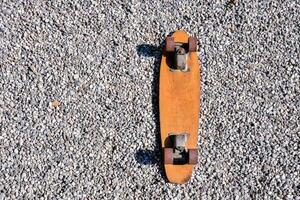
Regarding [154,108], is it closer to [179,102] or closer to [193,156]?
[179,102]

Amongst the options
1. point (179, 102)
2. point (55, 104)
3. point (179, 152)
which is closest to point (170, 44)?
point (179, 102)

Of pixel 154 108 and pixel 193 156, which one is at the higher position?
pixel 154 108

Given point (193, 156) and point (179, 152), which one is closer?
point (193, 156)

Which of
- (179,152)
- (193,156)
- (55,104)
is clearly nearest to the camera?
(193,156)

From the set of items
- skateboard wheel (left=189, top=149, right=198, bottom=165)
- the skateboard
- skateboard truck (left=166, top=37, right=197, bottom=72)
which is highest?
skateboard truck (left=166, top=37, right=197, bottom=72)

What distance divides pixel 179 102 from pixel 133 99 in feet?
1.12

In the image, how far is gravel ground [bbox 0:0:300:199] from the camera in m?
3.66

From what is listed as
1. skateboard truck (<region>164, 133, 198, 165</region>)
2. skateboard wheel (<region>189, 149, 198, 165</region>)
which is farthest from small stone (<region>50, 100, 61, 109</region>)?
skateboard wheel (<region>189, 149, 198, 165</region>)

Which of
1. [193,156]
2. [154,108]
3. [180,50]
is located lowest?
[193,156]

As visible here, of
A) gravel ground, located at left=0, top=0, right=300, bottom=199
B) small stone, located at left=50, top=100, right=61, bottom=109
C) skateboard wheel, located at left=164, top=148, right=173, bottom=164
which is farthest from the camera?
small stone, located at left=50, top=100, right=61, bottom=109

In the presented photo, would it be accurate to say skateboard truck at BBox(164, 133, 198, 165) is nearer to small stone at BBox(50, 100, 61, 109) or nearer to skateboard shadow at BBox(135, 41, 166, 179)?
skateboard shadow at BBox(135, 41, 166, 179)

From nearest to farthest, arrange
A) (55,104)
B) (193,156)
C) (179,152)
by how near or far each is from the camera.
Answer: (193,156) → (179,152) → (55,104)

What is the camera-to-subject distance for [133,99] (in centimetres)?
381

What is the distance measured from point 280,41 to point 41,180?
2063 millimetres
